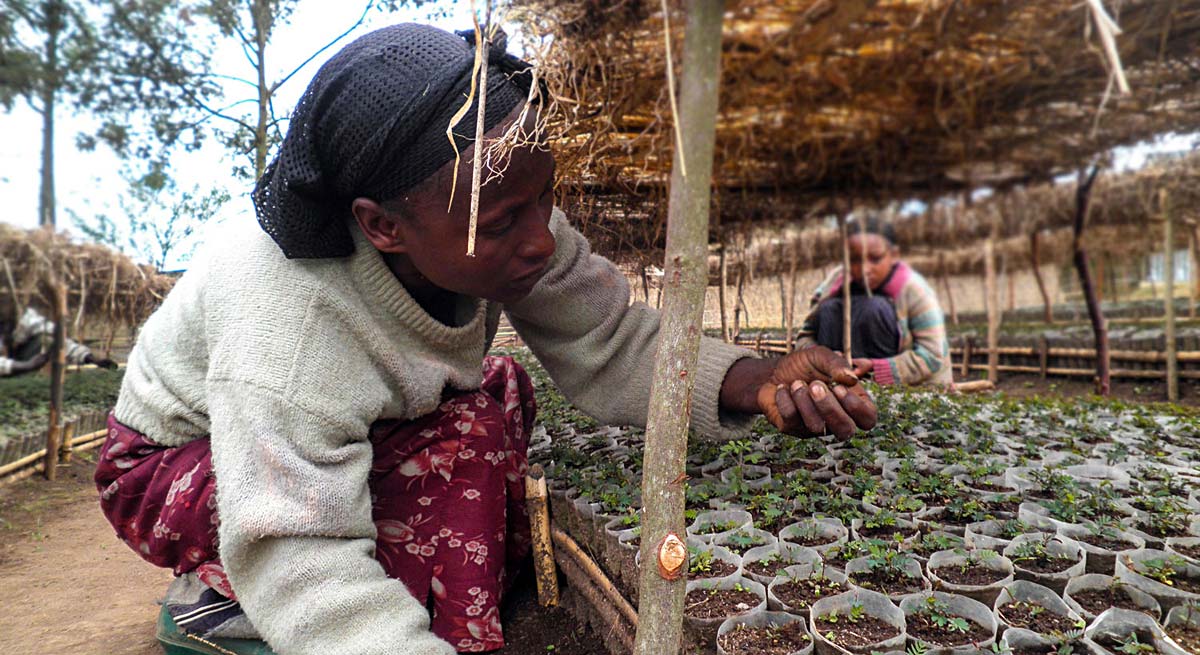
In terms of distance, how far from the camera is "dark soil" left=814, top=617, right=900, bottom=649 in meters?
1.35

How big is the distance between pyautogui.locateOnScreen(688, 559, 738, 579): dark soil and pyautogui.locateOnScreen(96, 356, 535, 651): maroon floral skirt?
0.58 meters

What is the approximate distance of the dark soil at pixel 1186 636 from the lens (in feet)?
4.25

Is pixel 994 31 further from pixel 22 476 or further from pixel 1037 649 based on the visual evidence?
pixel 22 476

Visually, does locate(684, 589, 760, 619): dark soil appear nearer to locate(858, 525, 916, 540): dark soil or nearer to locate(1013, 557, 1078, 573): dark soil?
locate(858, 525, 916, 540): dark soil

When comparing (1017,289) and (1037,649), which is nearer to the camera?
(1037,649)

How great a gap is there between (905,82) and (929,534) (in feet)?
3.83

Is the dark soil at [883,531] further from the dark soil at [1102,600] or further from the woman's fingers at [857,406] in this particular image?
the woman's fingers at [857,406]

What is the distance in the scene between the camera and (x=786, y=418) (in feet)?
4.76

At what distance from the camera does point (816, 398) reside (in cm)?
139

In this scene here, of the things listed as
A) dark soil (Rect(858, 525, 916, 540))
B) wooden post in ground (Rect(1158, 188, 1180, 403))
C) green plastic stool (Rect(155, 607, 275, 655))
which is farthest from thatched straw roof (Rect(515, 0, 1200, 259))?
wooden post in ground (Rect(1158, 188, 1180, 403))

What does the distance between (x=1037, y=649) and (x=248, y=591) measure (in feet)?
4.95

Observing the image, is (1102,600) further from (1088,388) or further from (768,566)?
(1088,388)

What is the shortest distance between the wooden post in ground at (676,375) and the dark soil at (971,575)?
88cm

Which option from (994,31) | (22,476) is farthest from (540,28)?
(22,476)
